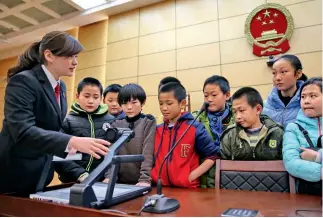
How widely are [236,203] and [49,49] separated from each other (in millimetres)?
1033

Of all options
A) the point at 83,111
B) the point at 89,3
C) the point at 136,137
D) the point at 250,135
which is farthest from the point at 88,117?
the point at 89,3

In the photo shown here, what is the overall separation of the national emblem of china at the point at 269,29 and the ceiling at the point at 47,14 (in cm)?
169

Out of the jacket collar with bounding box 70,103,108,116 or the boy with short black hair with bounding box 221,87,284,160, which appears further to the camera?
the jacket collar with bounding box 70,103,108,116

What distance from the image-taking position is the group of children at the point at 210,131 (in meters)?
1.20

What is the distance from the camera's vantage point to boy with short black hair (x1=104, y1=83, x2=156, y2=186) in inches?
52.9

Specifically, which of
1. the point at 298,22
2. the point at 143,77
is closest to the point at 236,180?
the point at 298,22

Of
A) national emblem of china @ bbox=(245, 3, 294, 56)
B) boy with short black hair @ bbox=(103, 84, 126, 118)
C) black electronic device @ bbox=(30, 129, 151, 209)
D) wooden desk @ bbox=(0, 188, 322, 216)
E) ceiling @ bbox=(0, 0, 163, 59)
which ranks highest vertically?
ceiling @ bbox=(0, 0, 163, 59)

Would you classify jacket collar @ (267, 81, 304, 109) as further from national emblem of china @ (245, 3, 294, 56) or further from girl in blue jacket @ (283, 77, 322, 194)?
national emblem of china @ (245, 3, 294, 56)

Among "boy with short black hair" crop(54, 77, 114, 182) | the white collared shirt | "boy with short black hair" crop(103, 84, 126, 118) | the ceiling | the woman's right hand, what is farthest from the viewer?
the ceiling

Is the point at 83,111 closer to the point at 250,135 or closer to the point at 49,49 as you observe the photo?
the point at 49,49

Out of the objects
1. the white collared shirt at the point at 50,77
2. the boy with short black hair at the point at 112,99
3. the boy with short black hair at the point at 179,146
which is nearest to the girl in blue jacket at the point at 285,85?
the boy with short black hair at the point at 179,146

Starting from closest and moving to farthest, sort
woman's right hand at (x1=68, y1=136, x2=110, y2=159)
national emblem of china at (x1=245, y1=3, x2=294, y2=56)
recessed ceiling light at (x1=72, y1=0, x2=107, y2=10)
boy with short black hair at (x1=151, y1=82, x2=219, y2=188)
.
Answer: woman's right hand at (x1=68, y1=136, x2=110, y2=159), boy with short black hair at (x1=151, y1=82, x2=219, y2=188), national emblem of china at (x1=245, y1=3, x2=294, y2=56), recessed ceiling light at (x1=72, y1=0, x2=107, y2=10)

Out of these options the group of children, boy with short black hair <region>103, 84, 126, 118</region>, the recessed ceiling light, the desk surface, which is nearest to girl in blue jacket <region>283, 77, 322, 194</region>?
the group of children

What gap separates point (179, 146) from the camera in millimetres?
1355
